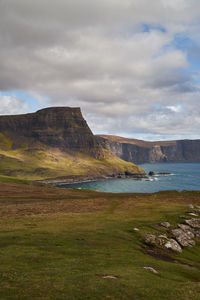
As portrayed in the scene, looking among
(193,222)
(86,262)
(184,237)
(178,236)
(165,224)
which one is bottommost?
(184,237)

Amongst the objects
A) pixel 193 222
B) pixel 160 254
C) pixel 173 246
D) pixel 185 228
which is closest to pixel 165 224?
pixel 185 228

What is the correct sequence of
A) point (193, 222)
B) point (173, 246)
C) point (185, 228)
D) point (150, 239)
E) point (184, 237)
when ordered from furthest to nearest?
point (193, 222) < point (185, 228) < point (184, 237) < point (150, 239) < point (173, 246)

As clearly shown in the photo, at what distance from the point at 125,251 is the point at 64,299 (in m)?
18.4

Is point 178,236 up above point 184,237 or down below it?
above

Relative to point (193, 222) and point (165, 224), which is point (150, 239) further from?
point (193, 222)

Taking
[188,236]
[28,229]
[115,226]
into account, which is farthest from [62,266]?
→ [188,236]

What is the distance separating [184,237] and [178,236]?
113cm

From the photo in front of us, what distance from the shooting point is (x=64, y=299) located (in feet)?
54.9

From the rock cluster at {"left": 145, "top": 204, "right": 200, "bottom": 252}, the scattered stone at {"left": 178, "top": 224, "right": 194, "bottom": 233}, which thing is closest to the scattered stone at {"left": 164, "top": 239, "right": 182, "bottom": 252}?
the rock cluster at {"left": 145, "top": 204, "right": 200, "bottom": 252}

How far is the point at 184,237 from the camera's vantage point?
46.7 m

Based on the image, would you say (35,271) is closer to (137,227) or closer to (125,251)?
(125,251)

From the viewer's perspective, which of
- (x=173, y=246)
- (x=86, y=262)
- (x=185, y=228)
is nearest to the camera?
(x=86, y=262)

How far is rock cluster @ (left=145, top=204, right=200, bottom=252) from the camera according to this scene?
136ft

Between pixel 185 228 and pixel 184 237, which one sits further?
pixel 185 228
